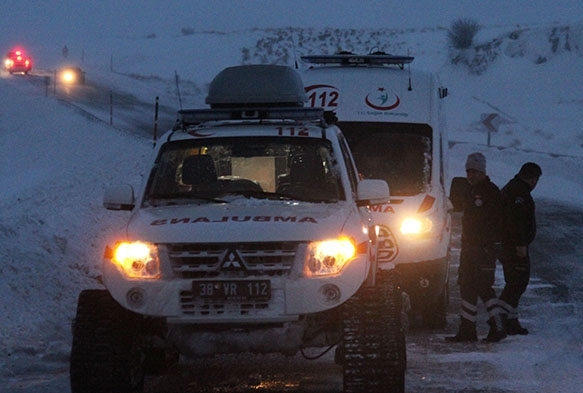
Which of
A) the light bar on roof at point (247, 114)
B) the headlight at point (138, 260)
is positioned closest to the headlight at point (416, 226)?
the light bar on roof at point (247, 114)

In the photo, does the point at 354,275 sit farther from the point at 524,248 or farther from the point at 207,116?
the point at 524,248

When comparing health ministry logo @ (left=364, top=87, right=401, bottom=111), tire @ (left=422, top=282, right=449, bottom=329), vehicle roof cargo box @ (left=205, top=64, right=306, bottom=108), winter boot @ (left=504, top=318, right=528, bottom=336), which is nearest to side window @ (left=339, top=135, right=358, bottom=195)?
vehicle roof cargo box @ (left=205, top=64, right=306, bottom=108)

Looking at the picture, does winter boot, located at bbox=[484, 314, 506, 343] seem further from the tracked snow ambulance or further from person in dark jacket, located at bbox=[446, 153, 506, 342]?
the tracked snow ambulance

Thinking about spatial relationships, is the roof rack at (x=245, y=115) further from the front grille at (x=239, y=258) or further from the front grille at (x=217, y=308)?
the front grille at (x=217, y=308)

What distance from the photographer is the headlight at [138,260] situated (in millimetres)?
7812

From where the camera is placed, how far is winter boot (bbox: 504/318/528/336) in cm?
1154

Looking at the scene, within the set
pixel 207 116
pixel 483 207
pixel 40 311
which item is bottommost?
pixel 40 311

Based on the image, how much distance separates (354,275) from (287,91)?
135 inches

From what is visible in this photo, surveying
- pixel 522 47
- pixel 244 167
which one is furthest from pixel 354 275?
pixel 522 47

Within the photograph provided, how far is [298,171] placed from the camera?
29.8 ft

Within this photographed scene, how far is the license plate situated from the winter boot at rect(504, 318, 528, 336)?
4.52m

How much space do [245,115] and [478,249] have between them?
8.96 ft

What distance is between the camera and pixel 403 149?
13.2m

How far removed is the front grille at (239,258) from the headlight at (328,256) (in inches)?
4.5
